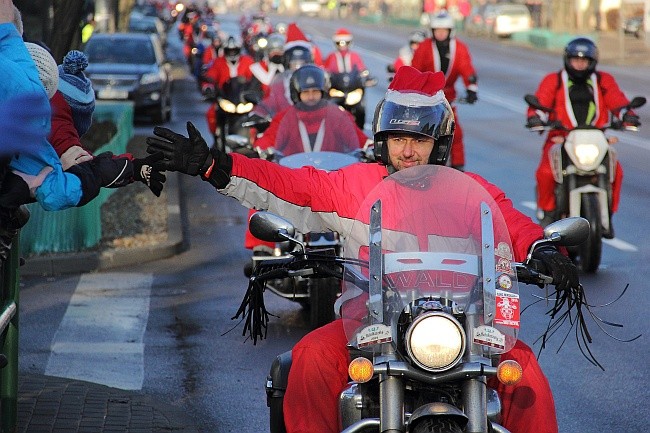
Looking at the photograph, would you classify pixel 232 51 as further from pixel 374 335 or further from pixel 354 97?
pixel 374 335

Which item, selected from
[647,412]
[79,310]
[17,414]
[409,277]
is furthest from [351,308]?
[79,310]

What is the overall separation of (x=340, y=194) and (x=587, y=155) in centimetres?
691

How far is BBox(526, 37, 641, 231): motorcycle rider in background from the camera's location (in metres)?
12.8

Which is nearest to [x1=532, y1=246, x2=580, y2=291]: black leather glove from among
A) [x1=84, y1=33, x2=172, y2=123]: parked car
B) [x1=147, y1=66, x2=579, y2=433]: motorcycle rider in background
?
[x1=147, y1=66, x2=579, y2=433]: motorcycle rider in background

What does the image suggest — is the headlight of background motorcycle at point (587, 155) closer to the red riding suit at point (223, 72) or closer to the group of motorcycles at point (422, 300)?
the group of motorcycles at point (422, 300)

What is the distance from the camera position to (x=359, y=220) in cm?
515

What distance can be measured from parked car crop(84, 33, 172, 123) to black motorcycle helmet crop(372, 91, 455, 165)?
76.3 feet

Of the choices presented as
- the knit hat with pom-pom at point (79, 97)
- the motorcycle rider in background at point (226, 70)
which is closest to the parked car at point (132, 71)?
the motorcycle rider in background at point (226, 70)

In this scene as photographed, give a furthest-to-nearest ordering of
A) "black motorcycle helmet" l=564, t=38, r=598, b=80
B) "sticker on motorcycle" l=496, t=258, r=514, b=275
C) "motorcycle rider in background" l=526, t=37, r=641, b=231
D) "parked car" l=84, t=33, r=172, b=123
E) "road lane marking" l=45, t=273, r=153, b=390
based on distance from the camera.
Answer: "parked car" l=84, t=33, r=172, b=123
"motorcycle rider in background" l=526, t=37, r=641, b=231
"black motorcycle helmet" l=564, t=38, r=598, b=80
"road lane marking" l=45, t=273, r=153, b=390
"sticker on motorcycle" l=496, t=258, r=514, b=275

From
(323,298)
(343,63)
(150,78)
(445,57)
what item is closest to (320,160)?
(323,298)

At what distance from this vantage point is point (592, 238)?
11.9 metres

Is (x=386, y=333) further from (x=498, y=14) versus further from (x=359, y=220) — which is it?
(x=498, y=14)

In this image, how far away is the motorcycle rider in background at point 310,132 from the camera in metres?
10.7

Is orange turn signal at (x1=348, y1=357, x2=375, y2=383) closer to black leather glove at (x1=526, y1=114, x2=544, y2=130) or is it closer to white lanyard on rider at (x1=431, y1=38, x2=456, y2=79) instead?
black leather glove at (x1=526, y1=114, x2=544, y2=130)
